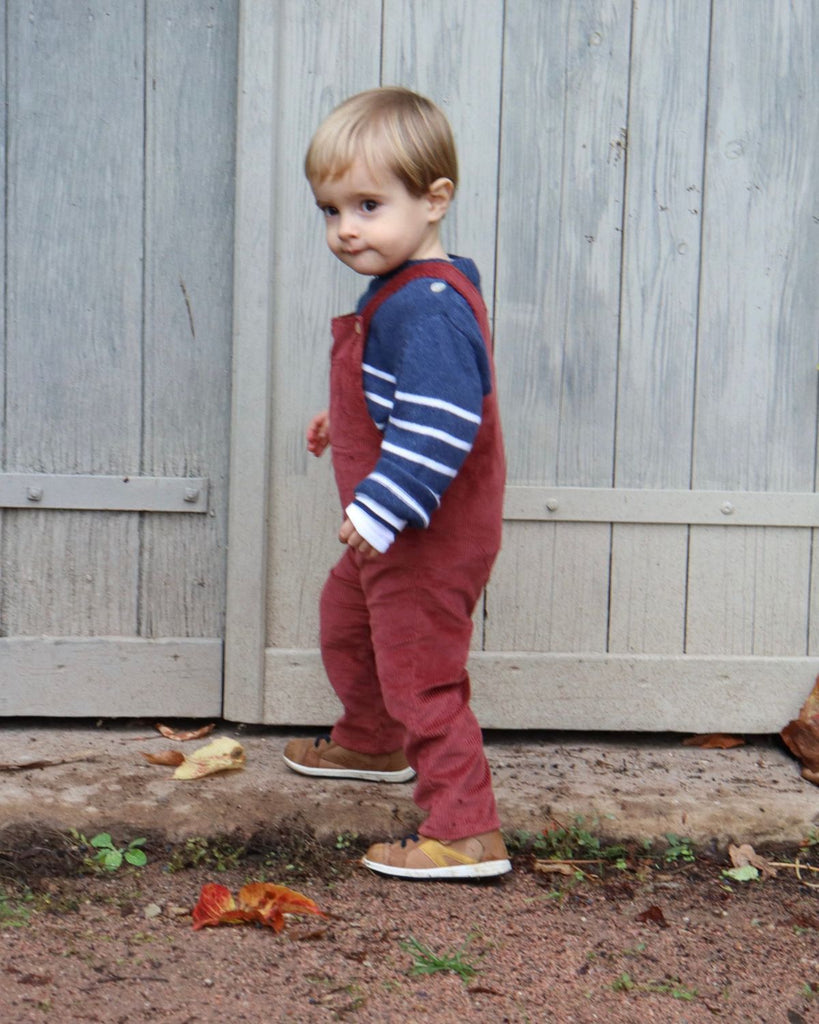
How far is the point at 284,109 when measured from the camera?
2.71 metres

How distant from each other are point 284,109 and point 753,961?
6.60 feet

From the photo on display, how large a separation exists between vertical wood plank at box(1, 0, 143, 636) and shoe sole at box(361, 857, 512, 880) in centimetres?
101

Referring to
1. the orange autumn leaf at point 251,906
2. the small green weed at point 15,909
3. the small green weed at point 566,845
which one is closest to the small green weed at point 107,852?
the small green weed at point 15,909

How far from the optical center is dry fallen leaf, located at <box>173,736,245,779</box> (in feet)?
8.52

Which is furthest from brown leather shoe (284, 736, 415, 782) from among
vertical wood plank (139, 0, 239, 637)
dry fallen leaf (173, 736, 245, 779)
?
vertical wood plank (139, 0, 239, 637)

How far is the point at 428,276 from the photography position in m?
2.12

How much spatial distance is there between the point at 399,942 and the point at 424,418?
90 centimetres

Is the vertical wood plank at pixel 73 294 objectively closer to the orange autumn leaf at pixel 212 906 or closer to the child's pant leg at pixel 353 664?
the child's pant leg at pixel 353 664

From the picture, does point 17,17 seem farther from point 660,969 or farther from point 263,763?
point 660,969

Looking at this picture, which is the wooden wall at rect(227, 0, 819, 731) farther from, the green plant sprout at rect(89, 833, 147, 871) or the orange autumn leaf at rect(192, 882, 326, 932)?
the orange autumn leaf at rect(192, 882, 326, 932)

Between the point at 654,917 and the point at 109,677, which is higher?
the point at 109,677

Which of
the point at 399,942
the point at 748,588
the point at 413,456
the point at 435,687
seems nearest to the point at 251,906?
the point at 399,942

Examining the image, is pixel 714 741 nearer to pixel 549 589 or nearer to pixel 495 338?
pixel 549 589

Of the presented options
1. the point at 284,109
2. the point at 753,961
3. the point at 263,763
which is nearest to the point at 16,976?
the point at 263,763
